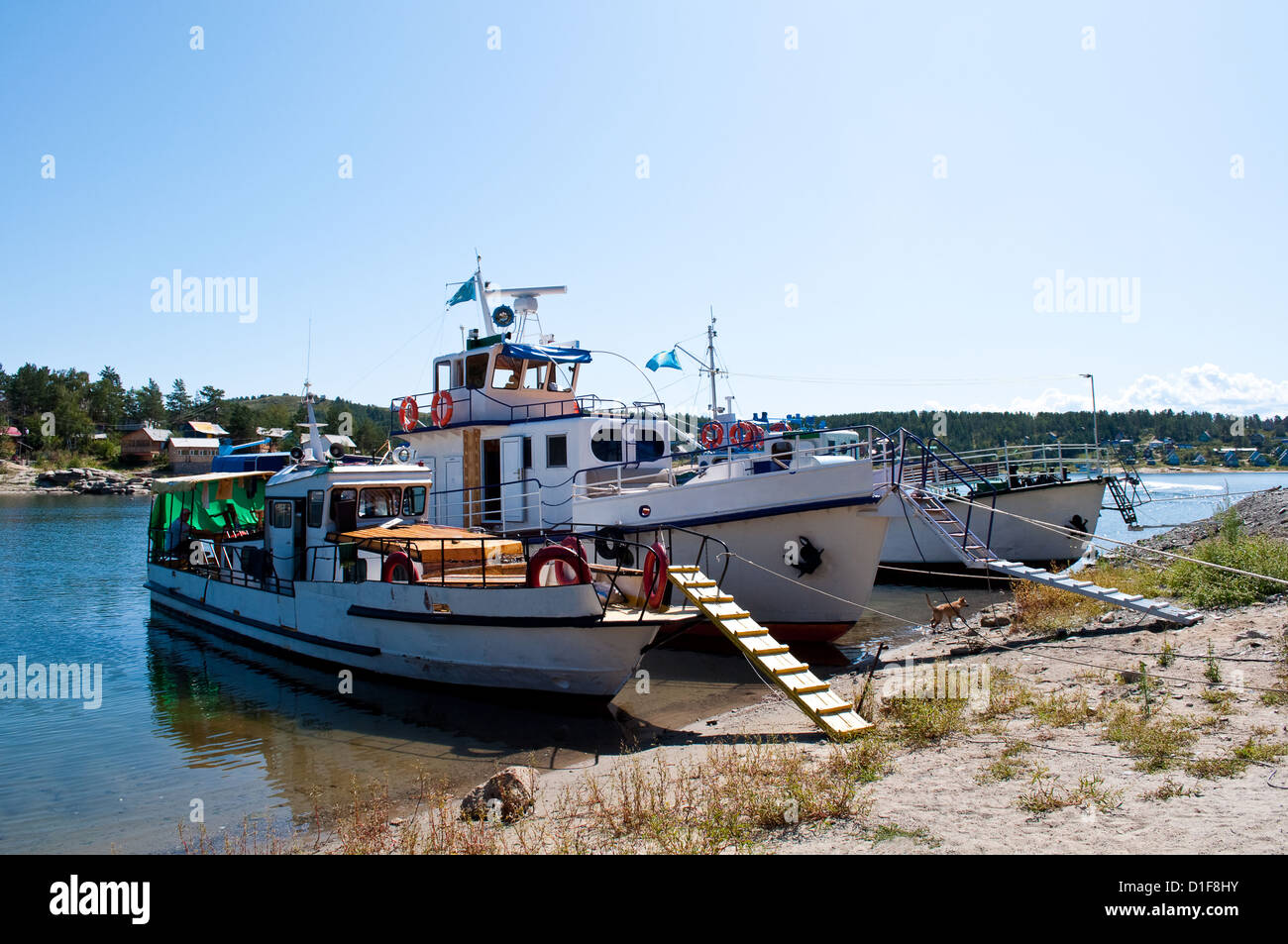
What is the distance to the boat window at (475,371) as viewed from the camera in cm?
1830

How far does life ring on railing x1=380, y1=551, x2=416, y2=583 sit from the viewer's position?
1208 cm

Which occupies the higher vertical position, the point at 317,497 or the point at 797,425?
the point at 797,425

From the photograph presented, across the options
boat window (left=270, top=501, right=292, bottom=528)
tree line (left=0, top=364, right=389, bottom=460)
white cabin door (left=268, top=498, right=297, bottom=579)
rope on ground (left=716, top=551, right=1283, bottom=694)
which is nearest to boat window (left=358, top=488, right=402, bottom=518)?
white cabin door (left=268, top=498, right=297, bottom=579)

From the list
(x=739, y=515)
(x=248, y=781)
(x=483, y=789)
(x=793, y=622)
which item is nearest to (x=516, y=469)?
(x=739, y=515)

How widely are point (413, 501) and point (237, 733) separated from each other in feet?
17.8

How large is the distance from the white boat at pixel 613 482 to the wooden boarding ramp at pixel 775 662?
307 cm

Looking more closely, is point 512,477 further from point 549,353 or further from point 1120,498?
point 1120,498

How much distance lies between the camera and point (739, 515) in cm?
1449

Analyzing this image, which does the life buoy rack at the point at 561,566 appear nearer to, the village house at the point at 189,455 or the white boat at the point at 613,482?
the white boat at the point at 613,482

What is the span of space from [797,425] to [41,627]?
20001 millimetres

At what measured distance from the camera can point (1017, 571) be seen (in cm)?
1314

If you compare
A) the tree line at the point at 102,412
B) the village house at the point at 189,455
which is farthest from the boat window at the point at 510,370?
the village house at the point at 189,455

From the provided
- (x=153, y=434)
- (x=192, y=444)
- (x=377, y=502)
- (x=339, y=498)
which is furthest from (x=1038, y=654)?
(x=153, y=434)
